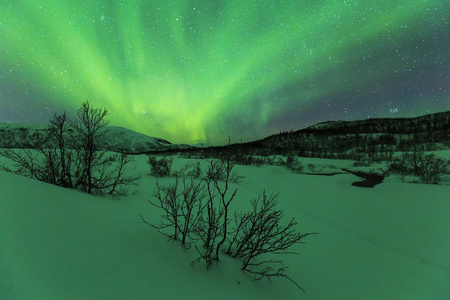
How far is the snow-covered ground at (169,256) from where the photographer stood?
4.37 feet

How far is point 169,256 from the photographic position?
2.14 m

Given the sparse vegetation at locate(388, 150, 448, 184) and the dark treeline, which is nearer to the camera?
the sparse vegetation at locate(388, 150, 448, 184)

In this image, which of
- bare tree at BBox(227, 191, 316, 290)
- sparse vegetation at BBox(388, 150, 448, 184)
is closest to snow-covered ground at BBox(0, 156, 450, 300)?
bare tree at BBox(227, 191, 316, 290)

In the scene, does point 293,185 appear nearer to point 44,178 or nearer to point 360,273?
point 360,273

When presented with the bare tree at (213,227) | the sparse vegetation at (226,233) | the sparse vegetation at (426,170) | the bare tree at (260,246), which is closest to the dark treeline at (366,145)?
the bare tree at (213,227)

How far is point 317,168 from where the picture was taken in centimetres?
1284

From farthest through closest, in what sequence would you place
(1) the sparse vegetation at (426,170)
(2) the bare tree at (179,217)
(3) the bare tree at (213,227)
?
(1) the sparse vegetation at (426,170), (2) the bare tree at (179,217), (3) the bare tree at (213,227)

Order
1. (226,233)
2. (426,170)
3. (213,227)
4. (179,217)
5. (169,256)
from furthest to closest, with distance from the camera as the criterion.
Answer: (426,170), (179,217), (226,233), (213,227), (169,256)

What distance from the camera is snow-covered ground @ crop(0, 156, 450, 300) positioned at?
52.5 inches

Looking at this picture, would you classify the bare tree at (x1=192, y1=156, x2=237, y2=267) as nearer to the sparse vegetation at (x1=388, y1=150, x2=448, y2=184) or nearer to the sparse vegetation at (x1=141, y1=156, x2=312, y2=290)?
the sparse vegetation at (x1=141, y1=156, x2=312, y2=290)

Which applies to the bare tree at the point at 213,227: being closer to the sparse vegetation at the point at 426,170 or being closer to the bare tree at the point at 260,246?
the bare tree at the point at 260,246

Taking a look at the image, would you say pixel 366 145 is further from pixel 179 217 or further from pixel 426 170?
pixel 179 217

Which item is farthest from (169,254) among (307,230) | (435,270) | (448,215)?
(448,215)

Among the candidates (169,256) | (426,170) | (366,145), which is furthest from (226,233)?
(366,145)
